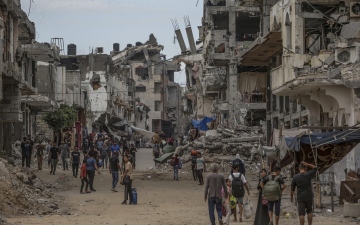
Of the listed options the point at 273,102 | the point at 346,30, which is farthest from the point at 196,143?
the point at 346,30

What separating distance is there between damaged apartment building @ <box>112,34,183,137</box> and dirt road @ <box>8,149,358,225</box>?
240 ft

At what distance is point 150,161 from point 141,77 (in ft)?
207

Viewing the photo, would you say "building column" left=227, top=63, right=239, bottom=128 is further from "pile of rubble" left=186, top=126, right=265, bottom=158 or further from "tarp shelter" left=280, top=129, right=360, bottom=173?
"tarp shelter" left=280, top=129, right=360, bottom=173

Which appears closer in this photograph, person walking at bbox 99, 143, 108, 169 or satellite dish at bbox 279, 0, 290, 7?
satellite dish at bbox 279, 0, 290, 7

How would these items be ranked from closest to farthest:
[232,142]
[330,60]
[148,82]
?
[330,60]
[232,142]
[148,82]

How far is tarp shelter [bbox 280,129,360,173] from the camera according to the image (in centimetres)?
2058

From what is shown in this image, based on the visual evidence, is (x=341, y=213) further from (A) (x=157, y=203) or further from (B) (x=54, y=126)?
(B) (x=54, y=126)

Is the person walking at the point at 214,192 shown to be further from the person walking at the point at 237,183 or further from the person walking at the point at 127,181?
the person walking at the point at 127,181

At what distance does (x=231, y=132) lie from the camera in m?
50.0

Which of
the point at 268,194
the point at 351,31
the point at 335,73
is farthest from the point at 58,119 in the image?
the point at 268,194

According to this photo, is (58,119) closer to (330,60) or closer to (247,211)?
(330,60)

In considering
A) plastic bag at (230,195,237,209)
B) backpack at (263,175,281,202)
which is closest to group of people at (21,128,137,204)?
plastic bag at (230,195,237,209)

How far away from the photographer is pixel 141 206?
2516cm

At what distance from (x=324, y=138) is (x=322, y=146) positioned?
0.86 meters
